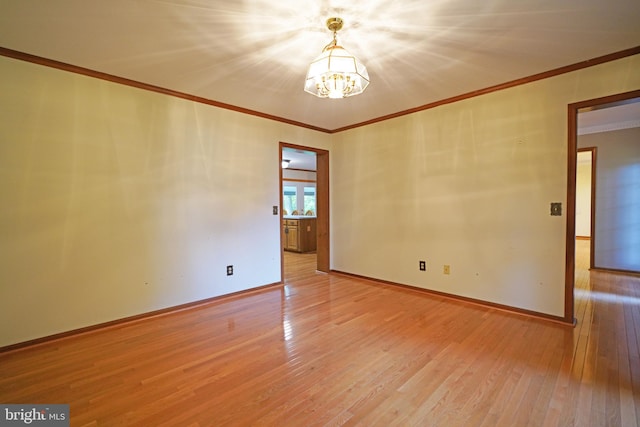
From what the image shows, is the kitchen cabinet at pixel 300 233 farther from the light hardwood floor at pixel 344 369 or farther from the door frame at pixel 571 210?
the door frame at pixel 571 210

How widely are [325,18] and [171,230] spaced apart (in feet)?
8.17

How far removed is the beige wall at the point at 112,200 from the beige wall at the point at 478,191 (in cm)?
175

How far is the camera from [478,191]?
3.14 metres

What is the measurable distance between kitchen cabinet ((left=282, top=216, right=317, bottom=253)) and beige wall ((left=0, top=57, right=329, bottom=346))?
291 centimetres

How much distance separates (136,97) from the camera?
2.80 m

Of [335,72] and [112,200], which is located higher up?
[335,72]

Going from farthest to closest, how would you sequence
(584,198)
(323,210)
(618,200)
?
(584,198), (323,210), (618,200)

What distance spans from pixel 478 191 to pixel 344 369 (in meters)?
2.40

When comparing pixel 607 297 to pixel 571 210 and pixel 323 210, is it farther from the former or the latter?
pixel 323 210

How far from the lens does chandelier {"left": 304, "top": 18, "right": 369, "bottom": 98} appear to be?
1.91 meters

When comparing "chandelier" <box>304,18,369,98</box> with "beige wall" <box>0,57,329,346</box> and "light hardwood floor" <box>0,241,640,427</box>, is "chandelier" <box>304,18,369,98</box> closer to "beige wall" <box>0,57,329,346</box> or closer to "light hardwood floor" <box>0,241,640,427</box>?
"beige wall" <box>0,57,329,346</box>

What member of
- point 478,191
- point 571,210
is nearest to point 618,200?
point 571,210

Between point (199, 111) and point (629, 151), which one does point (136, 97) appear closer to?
point (199, 111)

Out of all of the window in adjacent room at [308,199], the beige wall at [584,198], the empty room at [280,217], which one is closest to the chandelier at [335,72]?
the empty room at [280,217]
